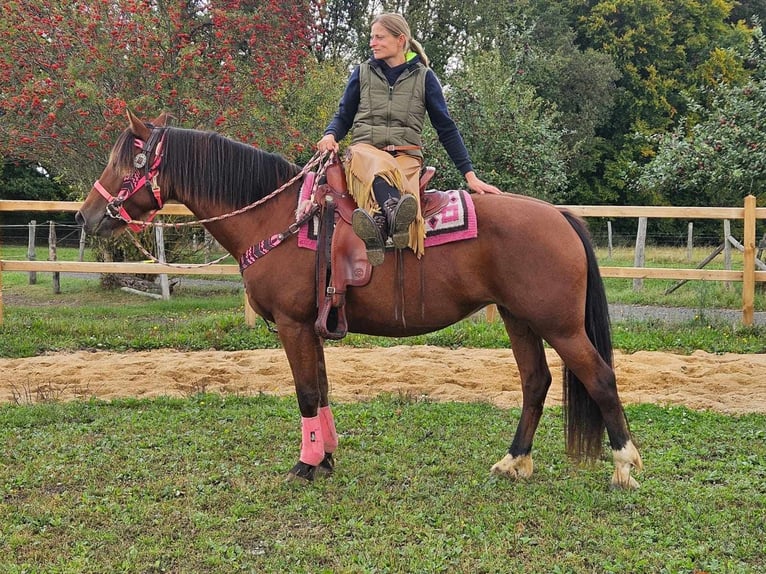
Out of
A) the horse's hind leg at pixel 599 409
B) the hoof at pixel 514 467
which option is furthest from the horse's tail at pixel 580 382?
the hoof at pixel 514 467

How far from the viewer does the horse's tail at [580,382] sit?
397cm

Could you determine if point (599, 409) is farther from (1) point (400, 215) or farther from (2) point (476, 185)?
(1) point (400, 215)

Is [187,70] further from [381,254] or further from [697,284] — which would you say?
[697,284]

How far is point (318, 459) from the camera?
4.13 m

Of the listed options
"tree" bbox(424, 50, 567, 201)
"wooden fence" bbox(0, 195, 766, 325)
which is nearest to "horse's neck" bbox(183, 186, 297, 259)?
"wooden fence" bbox(0, 195, 766, 325)

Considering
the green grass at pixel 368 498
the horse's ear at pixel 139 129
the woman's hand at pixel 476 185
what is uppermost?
the horse's ear at pixel 139 129

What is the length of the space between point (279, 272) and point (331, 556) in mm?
1670

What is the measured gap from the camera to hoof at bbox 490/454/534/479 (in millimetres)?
4125

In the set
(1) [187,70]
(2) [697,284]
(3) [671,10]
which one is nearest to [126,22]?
(1) [187,70]

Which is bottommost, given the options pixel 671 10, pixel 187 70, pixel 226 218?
pixel 226 218

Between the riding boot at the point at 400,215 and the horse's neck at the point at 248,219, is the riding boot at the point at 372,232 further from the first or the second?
the horse's neck at the point at 248,219

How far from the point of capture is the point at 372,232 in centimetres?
376

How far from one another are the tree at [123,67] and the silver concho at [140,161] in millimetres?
A: 5730

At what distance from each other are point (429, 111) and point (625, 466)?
242cm
